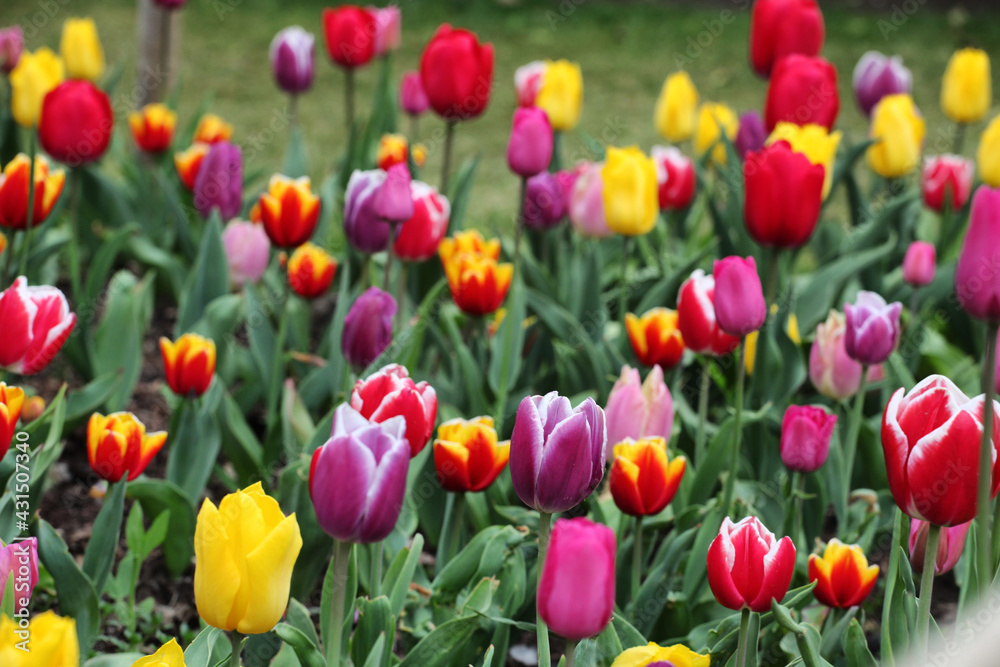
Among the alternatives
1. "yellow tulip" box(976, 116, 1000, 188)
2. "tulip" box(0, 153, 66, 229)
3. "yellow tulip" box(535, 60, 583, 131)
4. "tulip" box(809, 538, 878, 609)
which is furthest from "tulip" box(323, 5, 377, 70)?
"tulip" box(809, 538, 878, 609)

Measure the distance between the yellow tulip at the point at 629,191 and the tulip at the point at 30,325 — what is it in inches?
42.0

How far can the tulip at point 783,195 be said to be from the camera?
6.03ft

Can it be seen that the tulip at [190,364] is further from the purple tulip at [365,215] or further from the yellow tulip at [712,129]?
the yellow tulip at [712,129]

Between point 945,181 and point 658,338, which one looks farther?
point 945,181

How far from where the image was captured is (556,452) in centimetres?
108

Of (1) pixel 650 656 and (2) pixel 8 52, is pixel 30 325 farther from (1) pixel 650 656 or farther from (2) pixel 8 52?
(2) pixel 8 52

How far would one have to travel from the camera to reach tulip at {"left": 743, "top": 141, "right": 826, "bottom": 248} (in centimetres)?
184

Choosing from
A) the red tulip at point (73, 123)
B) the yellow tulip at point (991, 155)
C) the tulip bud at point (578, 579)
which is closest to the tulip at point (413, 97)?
the red tulip at point (73, 123)

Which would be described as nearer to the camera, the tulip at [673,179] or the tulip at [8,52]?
the tulip at [673,179]

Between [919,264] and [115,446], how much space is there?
5.28 feet

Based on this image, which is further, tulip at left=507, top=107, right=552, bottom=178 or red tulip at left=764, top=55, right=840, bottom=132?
red tulip at left=764, top=55, right=840, bottom=132

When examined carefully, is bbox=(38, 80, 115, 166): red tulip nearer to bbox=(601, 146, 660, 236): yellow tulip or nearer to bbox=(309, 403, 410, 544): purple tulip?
bbox=(601, 146, 660, 236): yellow tulip

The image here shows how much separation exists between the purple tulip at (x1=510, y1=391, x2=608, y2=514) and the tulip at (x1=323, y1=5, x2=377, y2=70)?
6.97 ft

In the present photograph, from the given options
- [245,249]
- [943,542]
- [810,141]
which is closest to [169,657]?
Result: [943,542]
